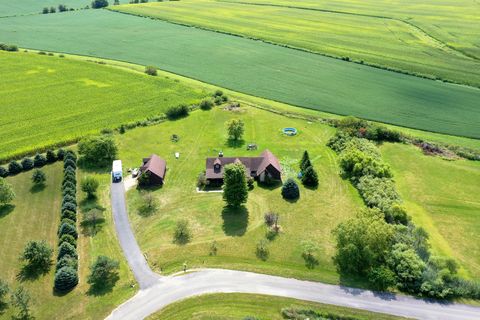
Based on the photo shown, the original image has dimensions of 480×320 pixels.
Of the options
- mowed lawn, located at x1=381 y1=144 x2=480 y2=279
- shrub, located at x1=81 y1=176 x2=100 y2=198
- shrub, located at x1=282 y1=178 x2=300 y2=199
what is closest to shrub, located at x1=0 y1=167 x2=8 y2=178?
shrub, located at x1=81 y1=176 x2=100 y2=198

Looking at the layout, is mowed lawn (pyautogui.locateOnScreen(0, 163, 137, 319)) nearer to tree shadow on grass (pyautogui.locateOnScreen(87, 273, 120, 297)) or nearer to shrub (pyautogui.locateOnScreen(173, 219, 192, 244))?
tree shadow on grass (pyautogui.locateOnScreen(87, 273, 120, 297))

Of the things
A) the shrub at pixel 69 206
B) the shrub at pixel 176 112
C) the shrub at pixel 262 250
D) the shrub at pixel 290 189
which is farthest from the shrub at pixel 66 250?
the shrub at pixel 176 112

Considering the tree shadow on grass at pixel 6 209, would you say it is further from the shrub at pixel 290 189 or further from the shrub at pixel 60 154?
the shrub at pixel 290 189

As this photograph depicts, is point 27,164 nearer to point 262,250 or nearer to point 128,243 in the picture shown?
point 128,243

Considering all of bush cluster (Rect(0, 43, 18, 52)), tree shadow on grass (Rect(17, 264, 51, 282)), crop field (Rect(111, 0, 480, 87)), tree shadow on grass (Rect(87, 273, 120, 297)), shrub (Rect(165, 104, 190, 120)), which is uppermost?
crop field (Rect(111, 0, 480, 87))

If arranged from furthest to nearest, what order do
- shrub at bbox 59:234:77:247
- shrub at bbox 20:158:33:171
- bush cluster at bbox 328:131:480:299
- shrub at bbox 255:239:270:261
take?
shrub at bbox 20:158:33:171 → shrub at bbox 59:234:77:247 → shrub at bbox 255:239:270:261 → bush cluster at bbox 328:131:480:299

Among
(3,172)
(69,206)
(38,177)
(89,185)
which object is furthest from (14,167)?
(69,206)

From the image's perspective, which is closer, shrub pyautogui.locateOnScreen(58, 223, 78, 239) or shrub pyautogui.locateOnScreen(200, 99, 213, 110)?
shrub pyautogui.locateOnScreen(58, 223, 78, 239)
